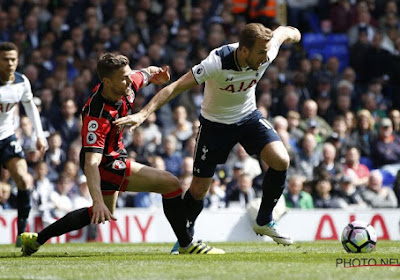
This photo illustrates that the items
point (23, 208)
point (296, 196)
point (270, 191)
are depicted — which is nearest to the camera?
point (270, 191)

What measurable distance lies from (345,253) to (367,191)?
6.28 m

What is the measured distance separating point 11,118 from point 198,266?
4.69m

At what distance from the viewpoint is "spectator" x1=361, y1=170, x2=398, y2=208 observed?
595 inches

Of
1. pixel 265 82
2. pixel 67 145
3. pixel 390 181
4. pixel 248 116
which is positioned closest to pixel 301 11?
pixel 265 82

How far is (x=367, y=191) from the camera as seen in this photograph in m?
15.4

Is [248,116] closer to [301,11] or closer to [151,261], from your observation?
[151,261]

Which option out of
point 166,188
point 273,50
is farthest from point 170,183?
point 273,50

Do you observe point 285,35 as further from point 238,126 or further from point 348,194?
point 348,194

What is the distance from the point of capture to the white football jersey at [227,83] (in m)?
9.27

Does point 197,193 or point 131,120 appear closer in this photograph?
point 131,120

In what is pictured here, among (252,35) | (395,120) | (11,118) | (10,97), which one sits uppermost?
(252,35)

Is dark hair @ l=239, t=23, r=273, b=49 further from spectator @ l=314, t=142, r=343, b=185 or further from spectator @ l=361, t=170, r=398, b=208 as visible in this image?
spectator @ l=361, t=170, r=398, b=208

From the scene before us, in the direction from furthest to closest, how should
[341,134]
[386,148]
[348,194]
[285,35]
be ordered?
[341,134], [386,148], [348,194], [285,35]

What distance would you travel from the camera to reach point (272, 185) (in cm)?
988
